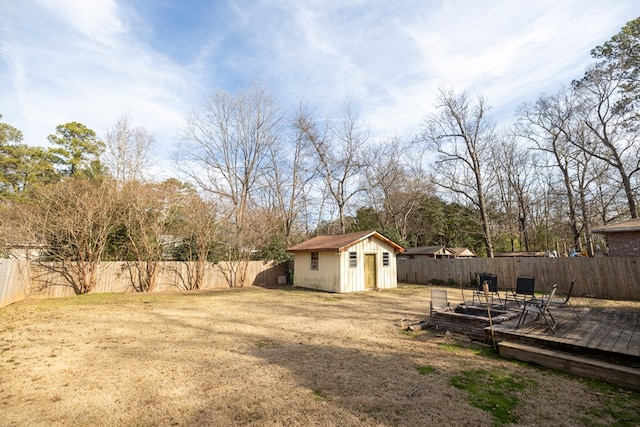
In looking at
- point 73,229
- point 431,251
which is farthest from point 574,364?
point 431,251

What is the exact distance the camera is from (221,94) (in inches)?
908

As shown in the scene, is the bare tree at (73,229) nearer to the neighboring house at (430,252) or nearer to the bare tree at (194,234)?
the bare tree at (194,234)

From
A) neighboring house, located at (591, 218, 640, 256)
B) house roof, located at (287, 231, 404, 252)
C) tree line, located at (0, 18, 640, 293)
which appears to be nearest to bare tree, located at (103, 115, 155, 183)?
tree line, located at (0, 18, 640, 293)

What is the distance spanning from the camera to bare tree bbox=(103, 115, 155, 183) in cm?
2134

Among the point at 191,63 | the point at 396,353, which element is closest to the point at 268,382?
the point at 396,353

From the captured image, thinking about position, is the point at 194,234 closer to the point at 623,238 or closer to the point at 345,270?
the point at 345,270

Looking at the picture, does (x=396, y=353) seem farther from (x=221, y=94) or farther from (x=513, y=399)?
(x=221, y=94)

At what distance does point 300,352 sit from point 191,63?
13.8 metres

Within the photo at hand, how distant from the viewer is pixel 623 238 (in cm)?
1335

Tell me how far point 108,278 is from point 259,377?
13.3m

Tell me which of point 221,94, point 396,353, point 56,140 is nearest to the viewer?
point 396,353

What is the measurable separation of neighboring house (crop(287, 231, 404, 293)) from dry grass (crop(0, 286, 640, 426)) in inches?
266

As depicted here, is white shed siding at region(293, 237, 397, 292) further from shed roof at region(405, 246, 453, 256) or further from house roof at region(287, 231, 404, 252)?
shed roof at region(405, 246, 453, 256)

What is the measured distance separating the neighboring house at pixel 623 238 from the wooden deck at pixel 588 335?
7.55m
